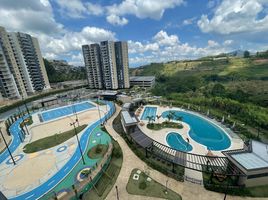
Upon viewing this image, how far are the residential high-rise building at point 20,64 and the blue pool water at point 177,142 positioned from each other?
74997mm

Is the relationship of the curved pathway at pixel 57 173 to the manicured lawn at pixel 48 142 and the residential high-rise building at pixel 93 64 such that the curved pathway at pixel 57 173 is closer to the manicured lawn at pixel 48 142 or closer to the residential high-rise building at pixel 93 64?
the manicured lawn at pixel 48 142

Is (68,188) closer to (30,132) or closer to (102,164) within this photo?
(102,164)

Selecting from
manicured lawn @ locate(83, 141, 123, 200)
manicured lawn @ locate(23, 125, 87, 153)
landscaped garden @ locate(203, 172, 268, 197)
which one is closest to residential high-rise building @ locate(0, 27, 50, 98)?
manicured lawn @ locate(23, 125, 87, 153)

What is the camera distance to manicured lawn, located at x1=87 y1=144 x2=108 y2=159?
26.3 metres

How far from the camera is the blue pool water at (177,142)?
29722mm

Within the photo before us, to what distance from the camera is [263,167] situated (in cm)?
1723

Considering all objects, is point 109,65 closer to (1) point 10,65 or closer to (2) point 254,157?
(1) point 10,65

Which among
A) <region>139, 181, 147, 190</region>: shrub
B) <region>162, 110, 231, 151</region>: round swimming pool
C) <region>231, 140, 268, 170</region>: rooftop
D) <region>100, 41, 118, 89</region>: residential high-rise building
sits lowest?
<region>162, 110, 231, 151</region>: round swimming pool

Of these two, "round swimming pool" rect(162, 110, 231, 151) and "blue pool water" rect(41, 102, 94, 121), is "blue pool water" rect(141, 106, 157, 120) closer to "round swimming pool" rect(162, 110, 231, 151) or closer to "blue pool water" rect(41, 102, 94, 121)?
"round swimming pool" rect(162, 110, 231, 151)

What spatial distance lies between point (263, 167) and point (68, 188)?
26.8 meters

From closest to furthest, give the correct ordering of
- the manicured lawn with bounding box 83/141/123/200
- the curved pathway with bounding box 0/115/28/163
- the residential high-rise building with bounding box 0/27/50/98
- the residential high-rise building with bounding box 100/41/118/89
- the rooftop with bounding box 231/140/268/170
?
the rooftop with bounding box 231/140/268/170 → the manicured lawn with bounding box 83/141/123/200 → the curved pathway with bounding box 0/115/28/163 → the residential high-rise building with bounding box 0/27/50/98 → the residential high-rise building with bounding box 100/41/118/89

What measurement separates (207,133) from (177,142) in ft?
33.6

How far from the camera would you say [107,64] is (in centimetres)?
8175

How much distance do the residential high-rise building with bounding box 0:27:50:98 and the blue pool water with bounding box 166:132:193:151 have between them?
7500 cm
